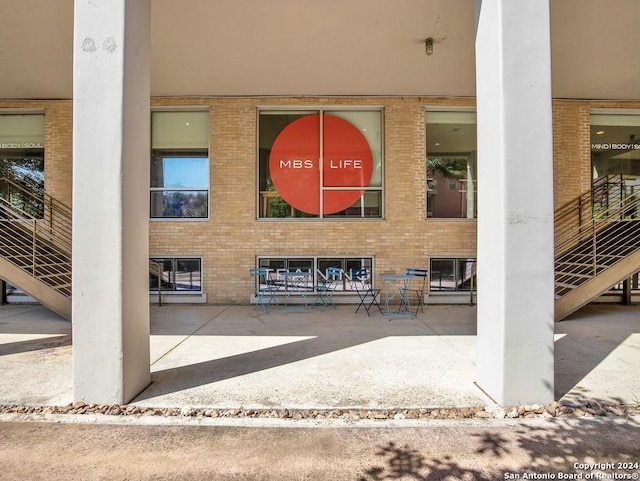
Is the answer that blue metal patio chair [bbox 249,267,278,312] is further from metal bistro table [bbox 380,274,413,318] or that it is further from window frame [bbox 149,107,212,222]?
metal bistro table [bbox 380,274,413,318]

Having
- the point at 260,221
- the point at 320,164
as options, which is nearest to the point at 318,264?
the point at 260,221

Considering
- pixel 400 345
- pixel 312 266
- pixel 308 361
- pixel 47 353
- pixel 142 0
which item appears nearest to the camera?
pixel 142 0

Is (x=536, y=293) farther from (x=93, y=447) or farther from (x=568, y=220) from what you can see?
(x=568, y=220)

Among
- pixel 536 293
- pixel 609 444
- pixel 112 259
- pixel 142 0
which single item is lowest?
pixel 609 444

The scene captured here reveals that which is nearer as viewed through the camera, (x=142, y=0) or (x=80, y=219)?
(x=80, y=219)

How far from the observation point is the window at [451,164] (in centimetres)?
877

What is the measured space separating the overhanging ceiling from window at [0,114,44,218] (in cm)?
64

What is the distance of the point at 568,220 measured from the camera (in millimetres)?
8742

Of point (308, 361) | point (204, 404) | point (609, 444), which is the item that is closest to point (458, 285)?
point (308, 361)

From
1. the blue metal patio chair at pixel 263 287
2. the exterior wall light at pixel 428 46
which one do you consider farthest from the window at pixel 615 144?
the blue metal patio chair at pixel 263 287

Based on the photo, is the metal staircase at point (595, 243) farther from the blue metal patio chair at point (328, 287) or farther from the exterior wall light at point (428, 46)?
the exterior wall light at point (428, 46)

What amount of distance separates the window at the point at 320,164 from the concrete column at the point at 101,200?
17.2 feet

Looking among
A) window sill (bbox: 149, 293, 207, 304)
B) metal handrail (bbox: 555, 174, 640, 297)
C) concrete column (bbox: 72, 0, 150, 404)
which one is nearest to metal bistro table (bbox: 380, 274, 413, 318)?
metal handrail (bbox: 555, 174, 640, 297)

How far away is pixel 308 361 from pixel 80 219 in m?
2.98
